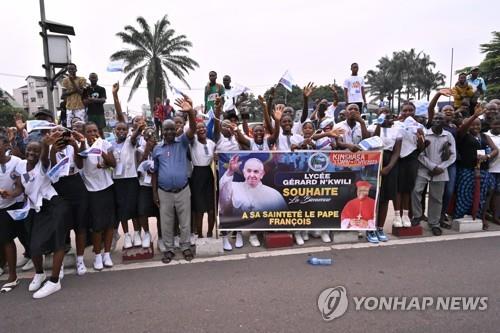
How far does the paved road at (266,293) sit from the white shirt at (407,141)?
1445mm

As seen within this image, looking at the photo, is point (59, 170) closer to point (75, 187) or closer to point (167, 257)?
point (75, 187)

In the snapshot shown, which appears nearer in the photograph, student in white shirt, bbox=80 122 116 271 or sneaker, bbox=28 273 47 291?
sneaker, bbox=28 273 47 291

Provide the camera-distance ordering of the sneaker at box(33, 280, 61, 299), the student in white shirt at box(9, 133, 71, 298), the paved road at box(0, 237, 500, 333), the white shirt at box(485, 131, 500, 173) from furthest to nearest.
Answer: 1. the white shirt at box(485, 131, 500, 173)
2. the student in white shirt at box(9, 133, 71, 298)
3. the sneaker at box(33, 280, 61, 299)
4. the paved road at box(0, 237, 500, 333)

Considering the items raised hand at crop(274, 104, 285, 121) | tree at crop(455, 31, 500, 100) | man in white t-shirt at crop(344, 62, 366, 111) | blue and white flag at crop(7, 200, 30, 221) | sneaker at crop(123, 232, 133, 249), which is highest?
tree at crop(455, 31, 500, 100)

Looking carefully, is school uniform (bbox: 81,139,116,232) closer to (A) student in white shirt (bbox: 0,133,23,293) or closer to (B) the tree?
(A) student in white shirt (bbox: 0,133,23,293)

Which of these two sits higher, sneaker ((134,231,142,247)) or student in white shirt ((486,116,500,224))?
student in white shirt ((486,116,500,224))

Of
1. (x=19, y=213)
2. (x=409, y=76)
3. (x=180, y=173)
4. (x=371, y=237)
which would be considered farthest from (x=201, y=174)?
(x=409, y=76)

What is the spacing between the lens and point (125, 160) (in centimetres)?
475

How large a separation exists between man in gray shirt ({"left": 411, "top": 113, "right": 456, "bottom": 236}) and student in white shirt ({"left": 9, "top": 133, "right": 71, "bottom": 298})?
503cm

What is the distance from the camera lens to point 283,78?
5.78m

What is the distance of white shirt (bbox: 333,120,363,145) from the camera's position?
17.6 ft

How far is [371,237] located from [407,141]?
1.57 m

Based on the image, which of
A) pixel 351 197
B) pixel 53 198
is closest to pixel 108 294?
pixel 53 198

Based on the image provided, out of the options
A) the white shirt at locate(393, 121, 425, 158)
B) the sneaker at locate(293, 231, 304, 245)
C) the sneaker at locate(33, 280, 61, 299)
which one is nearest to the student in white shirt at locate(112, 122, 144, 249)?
the sneaker at locate(33, 280, 61, 299)
